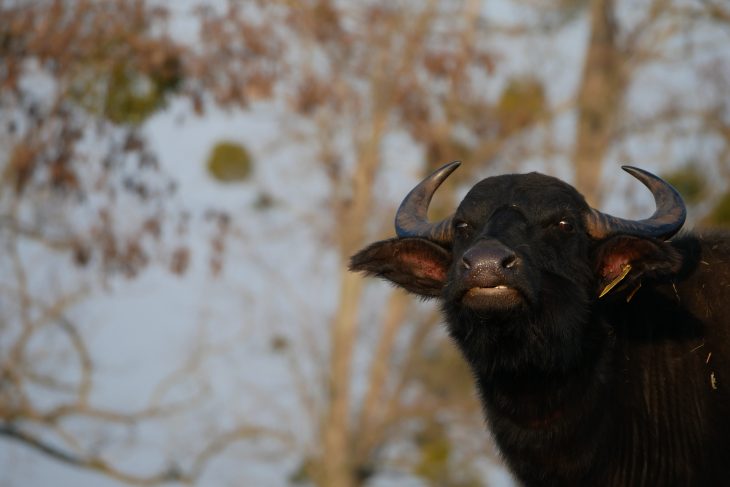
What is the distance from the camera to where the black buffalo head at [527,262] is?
23.0 feet

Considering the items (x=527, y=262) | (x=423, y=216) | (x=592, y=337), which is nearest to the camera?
(x=527, y=262)

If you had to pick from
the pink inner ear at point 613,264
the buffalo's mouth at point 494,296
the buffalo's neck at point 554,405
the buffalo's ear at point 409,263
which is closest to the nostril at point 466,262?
the buffalo's mouth at point 494,296

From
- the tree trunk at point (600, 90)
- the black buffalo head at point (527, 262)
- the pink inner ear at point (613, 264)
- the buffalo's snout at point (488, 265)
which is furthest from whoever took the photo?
the tree trunk at point (600, 90)

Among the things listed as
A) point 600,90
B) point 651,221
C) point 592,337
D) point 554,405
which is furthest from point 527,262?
point 600,90

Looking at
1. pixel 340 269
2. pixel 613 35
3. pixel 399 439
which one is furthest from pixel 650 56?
pixel 399 439

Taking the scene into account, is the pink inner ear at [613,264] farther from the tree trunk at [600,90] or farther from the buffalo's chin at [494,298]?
the tree trunk at [600,90]

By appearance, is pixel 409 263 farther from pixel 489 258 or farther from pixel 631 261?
pixel 631 261

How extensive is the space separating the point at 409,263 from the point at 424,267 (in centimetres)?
10

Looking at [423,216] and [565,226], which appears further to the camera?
[423,216]

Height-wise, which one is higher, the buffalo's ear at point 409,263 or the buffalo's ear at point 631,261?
the buffalo's ear at point 409,263

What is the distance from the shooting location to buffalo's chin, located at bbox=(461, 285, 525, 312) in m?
6.93

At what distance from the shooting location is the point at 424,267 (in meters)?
8.10

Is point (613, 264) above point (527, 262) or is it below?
above

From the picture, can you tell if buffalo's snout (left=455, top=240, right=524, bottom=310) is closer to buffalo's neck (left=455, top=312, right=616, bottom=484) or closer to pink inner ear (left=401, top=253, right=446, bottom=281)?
buffalo's neck (left=455, top=312, right=616, bottom=484)
